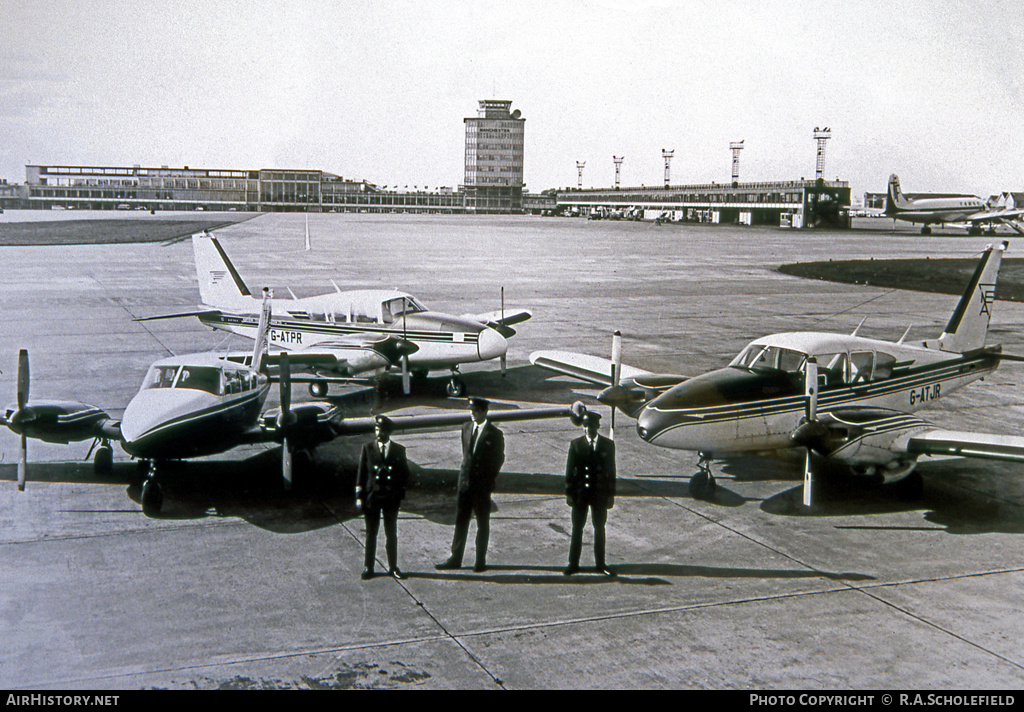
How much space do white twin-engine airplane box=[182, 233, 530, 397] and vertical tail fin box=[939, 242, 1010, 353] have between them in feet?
34.7

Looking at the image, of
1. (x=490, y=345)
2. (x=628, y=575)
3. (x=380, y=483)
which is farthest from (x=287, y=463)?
(x=490, y=345)

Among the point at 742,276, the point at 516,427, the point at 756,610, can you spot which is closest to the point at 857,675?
the point at 756,610

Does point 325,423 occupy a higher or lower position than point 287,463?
higher

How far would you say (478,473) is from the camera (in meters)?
11.5

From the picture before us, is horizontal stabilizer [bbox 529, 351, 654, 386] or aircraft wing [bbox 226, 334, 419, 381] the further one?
aircraft wing [bbox 226, 334, 419, 381]

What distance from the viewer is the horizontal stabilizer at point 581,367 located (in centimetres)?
1994

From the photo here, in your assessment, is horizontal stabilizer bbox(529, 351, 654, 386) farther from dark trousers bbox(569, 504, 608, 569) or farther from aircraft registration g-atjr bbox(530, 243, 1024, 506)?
dark trousers bbox(569, 504, 608, 569)

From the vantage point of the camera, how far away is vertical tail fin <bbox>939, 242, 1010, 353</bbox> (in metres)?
19.5

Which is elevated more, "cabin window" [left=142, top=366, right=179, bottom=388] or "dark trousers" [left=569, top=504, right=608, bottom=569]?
"cabin window" [left=142, top=366, right=179, bottom=388]

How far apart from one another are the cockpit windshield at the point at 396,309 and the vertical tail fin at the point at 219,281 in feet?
19.9

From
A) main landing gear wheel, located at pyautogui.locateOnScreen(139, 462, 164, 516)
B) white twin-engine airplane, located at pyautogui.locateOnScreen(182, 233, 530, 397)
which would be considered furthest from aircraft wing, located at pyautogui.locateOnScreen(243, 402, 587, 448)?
white twin-engine airplane, located at pyautogui.locateOnScreen(182, 233, 530, 397)

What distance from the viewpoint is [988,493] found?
1606 centimetres

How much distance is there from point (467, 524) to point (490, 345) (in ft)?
36.7

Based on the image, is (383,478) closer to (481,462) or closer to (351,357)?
(481,462)
